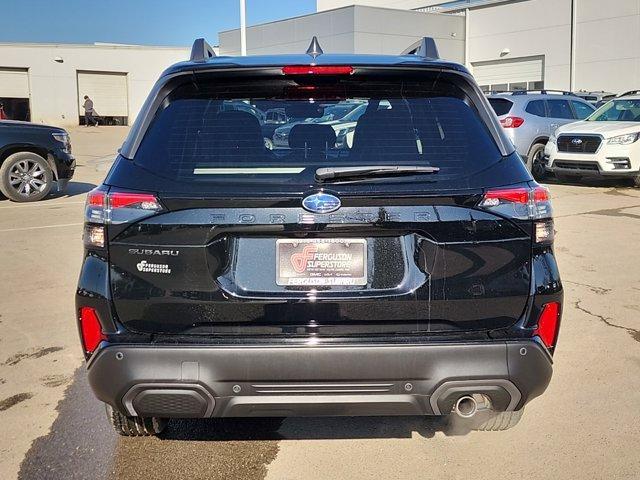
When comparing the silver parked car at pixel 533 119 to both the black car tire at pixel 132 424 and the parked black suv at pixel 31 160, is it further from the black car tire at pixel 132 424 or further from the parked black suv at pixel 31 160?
the black car tire at pixel 132 424

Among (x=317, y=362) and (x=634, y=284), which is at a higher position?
(x=317, y=362)

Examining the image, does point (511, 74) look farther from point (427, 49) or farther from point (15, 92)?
point (427, 49)

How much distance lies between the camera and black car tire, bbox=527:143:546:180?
14.9 metres

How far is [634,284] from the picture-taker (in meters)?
6.30

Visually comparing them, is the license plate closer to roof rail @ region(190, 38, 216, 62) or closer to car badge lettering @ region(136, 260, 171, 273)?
car badge lettering @ region(136, 260, 171, 273)

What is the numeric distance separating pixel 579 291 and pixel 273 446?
149 inches

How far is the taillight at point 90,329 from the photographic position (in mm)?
2695

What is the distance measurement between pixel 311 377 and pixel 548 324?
3.20 feet

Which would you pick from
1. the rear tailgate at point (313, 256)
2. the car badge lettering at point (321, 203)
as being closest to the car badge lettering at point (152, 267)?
the rear tailgate at point (313, 256)

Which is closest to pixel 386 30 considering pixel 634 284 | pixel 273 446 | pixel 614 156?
pixel 614 156

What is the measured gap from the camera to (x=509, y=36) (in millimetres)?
34062

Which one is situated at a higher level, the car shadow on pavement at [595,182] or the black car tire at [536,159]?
the black car tire at [536,159]

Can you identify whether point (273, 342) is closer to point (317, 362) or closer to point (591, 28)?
point (317, 362)

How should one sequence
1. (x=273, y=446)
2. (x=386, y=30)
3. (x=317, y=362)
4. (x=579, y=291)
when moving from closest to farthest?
1. (x=317, y=362)
2. (x=273, y=446)
3. (x=579, y=291)
4. (x=386, y=30)
